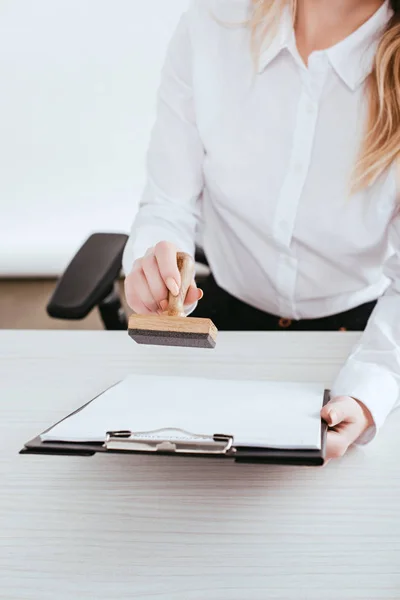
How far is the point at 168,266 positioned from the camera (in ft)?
2.23

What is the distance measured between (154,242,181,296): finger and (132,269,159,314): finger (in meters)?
0.03

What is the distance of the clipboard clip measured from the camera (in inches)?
20.0

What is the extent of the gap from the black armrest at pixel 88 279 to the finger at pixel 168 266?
0.86 feet

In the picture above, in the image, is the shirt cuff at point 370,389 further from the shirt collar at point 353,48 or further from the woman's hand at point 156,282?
the shirt collar at point 353,48

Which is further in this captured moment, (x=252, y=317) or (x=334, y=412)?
(x=252, y=317)

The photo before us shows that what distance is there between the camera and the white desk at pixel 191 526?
1.54 ft

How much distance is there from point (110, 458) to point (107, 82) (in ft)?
4.20

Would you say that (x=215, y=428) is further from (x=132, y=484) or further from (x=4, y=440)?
(x=4, y=440)

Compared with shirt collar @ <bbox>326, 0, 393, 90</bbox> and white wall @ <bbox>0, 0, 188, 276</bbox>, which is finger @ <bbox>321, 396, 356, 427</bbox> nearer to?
shirt collar @ <bbox>326, 0, 393, 90</bbox>

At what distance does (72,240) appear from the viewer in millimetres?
1803

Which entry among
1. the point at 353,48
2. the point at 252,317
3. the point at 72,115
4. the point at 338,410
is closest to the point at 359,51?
the point at 353,48

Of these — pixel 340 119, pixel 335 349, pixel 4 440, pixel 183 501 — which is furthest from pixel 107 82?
pixel 183 501

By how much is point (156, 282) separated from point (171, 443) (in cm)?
22

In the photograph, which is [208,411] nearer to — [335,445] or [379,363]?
[335,445]
